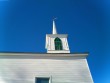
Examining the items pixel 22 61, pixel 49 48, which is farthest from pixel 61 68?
pixel 49 48

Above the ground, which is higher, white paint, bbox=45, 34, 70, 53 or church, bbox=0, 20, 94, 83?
white paint, bbox=45, 34, 70, 53

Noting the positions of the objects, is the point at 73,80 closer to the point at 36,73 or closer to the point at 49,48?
the point at 36,73

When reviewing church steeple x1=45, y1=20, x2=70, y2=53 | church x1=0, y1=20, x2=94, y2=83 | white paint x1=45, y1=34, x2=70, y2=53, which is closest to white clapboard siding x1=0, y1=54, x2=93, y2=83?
church x1=0, y1=20, x2=94, y2=83

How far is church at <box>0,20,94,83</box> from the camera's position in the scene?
1730 centimetres

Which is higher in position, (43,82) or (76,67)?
(76,67)

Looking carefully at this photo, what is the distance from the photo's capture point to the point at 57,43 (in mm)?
23922

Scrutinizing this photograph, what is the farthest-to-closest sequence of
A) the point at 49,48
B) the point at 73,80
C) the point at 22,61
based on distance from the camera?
the point at 49,48
the point at 22,61
the point at 73,80

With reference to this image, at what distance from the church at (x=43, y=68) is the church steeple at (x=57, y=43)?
3.69 m

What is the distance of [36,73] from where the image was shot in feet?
57.9

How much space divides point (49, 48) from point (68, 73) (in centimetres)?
605

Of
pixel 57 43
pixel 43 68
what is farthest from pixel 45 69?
pixel 57 43

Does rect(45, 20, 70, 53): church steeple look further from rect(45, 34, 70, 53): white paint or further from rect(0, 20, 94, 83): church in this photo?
rect(0, 20, 94, 83): church

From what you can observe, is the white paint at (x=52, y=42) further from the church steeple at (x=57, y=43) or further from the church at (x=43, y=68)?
the church at (x=43, y=68)

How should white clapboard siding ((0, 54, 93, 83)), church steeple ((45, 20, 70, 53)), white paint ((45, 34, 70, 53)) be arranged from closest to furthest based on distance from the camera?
white clapboard siding ((0, 54, 93, 83)), church steeple ((45, 20, 70, 53)), white paint ((45, 34, 70, 53))
